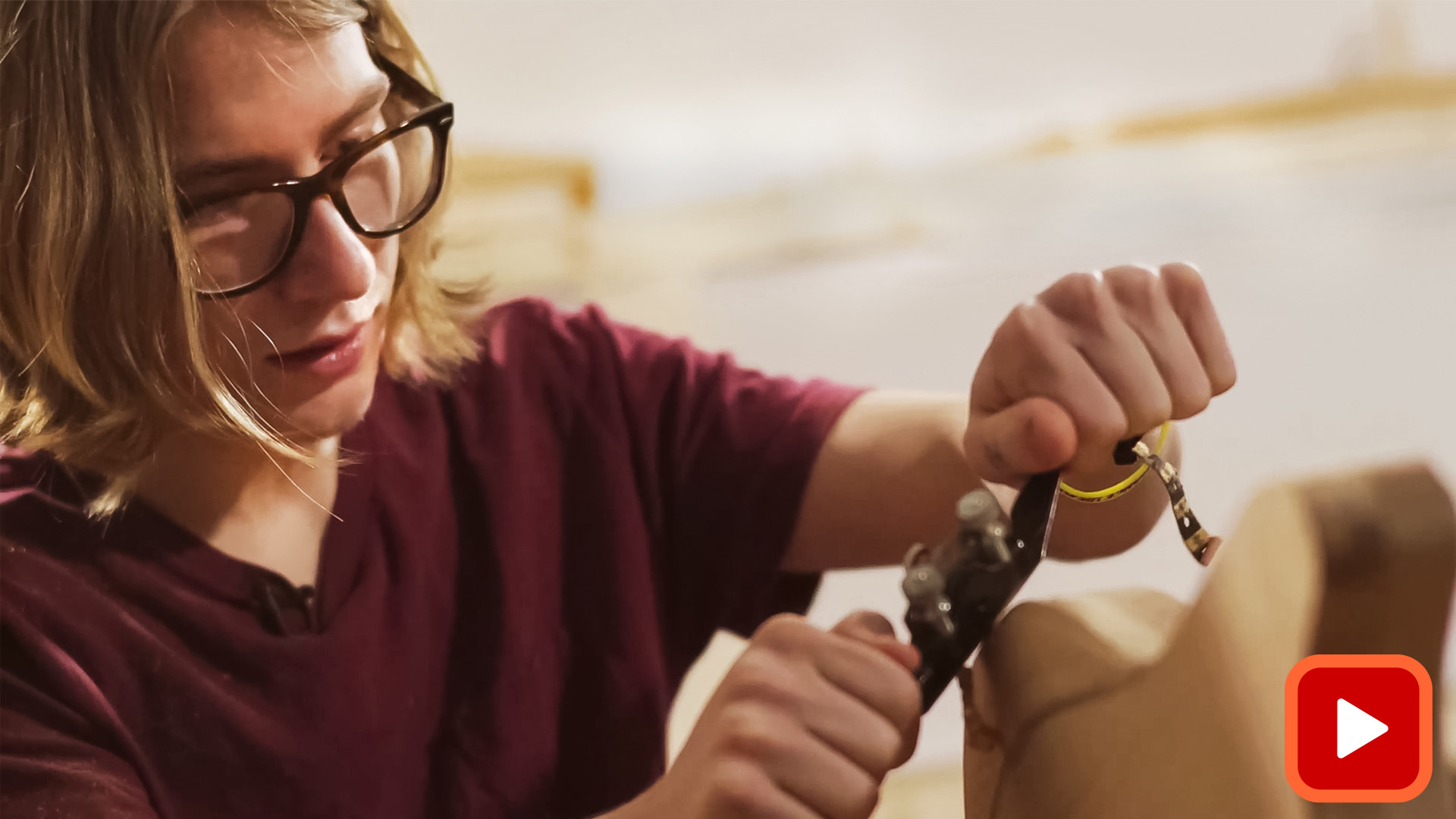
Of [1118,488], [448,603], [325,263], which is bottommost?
[448,603]

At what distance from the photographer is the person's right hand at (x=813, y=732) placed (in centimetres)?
35

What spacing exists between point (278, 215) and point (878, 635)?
1.04 ft

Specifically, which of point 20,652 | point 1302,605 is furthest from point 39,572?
point 1302,605

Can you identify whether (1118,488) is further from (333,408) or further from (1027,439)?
(333,408)

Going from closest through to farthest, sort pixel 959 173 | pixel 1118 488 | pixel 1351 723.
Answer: pixel 1351 723 < pixel 1118 488 < pixel 959 173

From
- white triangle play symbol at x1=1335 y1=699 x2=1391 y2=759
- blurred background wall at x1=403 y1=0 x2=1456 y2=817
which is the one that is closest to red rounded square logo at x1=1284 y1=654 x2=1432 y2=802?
white triangle play symbol at x1=1335 y1=699 x2=1391 y2=759

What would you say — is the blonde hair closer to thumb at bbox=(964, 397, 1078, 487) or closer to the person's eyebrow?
the person's eyebrow

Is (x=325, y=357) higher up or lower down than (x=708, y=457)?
higher up

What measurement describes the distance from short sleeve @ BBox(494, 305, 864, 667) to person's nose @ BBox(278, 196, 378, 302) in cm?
20

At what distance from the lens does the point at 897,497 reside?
0.58 metres

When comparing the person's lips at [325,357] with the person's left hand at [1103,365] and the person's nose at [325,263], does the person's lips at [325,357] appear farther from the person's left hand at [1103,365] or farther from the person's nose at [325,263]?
the person's left hand at [1103,365]

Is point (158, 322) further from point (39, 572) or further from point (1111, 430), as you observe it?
point (1111, 430)

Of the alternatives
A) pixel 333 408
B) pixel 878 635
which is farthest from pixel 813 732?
pixel 333 408

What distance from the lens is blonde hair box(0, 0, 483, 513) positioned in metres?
0.44
